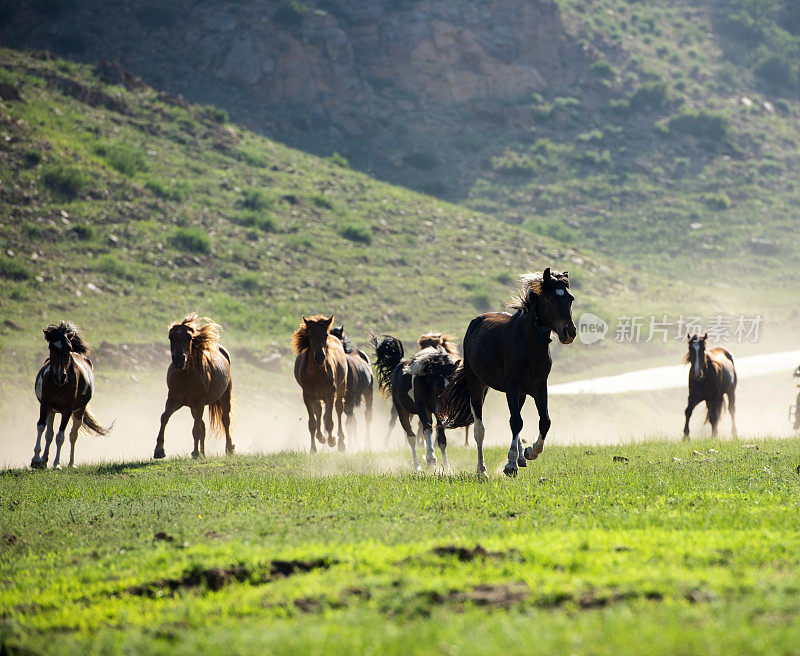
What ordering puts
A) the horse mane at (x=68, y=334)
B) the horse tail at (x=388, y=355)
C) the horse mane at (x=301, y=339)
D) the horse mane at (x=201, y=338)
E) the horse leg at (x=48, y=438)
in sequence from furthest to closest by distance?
the horse tail at (x=388, y=355) → the horse mane at (x=301, y=339) → the horse mane at (x=201, y=338) → the horse mane at (x=68, y=334) → the horse leg at (x=48, y=438)

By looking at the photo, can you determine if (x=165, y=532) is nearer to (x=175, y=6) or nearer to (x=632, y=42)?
(x=175, y=6)

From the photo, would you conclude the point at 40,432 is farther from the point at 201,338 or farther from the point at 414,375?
the point at 414,375

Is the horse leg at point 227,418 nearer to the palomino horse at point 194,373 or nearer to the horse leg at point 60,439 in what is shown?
the palomino horse at point 194,373

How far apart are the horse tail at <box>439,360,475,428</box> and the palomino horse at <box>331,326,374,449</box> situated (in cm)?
816

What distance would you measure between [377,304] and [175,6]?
57.0 m

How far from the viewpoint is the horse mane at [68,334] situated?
17.8 metres

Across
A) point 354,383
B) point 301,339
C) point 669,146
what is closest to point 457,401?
point 301,339

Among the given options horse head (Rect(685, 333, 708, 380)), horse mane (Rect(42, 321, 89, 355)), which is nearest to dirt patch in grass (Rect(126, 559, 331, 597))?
horse mane (Rect(42, 321, 89, 355))

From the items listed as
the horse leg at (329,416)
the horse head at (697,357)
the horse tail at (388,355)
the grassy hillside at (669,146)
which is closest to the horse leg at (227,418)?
the horse leg at (329,416)

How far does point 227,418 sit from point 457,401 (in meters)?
7.32

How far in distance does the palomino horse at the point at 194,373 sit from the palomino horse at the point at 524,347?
6.68 meters

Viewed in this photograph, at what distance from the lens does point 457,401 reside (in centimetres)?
1568

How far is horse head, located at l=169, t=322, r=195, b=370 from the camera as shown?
1838 cm

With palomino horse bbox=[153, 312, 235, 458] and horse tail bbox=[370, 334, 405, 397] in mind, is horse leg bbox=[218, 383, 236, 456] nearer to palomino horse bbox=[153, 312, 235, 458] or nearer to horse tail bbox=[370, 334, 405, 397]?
palomino horse bbox=[153, 312, 235, 458]
